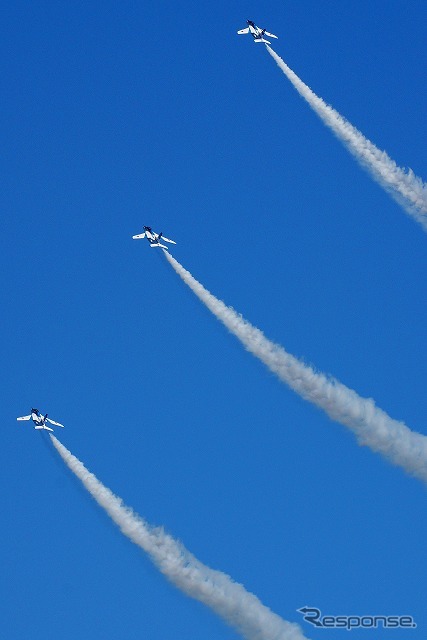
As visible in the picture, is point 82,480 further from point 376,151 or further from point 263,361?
point 376,151

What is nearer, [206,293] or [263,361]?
[263,361]

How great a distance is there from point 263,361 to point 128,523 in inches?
591

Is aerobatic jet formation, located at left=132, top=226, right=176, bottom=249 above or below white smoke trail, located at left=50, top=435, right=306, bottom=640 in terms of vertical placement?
above

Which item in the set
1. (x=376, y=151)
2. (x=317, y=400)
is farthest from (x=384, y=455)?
(x=376, y=151)

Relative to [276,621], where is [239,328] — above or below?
above

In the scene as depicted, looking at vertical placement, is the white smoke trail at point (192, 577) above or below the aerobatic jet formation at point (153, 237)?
below

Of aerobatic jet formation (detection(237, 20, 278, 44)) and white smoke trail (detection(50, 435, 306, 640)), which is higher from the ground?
aerobatic jet formation (detection(237, 20, 278, 44))

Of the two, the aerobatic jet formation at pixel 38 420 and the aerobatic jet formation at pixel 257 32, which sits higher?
the aerobatic jet formation at pixel 257 32

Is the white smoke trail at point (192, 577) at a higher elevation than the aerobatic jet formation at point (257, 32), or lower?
lower

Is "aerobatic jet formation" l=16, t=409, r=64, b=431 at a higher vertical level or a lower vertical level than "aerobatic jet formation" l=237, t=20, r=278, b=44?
lower

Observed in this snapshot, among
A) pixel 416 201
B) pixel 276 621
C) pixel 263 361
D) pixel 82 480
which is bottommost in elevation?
pixel 276 621

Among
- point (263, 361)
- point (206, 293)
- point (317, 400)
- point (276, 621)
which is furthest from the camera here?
point (206, 293)

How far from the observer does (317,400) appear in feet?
398

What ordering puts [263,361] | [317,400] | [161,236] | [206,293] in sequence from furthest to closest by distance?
[161,236], [206,293], [263,361], [317,400]
